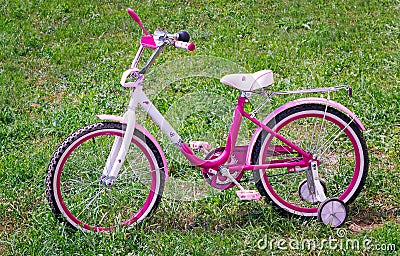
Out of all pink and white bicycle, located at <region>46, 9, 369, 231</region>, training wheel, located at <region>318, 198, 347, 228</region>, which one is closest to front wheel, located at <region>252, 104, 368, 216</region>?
pink and white bicycle, located at <region>46, 9, 369, 231</region>

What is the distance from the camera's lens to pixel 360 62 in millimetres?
8344

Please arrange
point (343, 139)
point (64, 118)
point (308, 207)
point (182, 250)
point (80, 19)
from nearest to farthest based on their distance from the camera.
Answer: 1. point (182, 250)
2. point (308, 207)
3. point (343, 139)
4. point (64, 118)
5. point (80, 19)

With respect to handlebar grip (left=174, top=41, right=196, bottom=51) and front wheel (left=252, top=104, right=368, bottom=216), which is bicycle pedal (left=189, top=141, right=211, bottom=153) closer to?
front wheel (left=252, top=104, right=368, bottom=216)

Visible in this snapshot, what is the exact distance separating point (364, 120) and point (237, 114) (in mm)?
2014

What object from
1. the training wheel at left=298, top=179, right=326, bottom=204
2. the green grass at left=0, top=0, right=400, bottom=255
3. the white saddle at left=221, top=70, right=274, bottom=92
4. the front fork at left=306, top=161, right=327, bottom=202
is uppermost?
the white saddle at left=221, top=70, right=274, bottom=92

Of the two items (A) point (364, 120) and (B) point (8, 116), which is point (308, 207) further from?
(B) point (8, 116)

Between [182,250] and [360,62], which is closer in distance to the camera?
[182,250]

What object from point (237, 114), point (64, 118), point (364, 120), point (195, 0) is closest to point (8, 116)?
point (64, 118)

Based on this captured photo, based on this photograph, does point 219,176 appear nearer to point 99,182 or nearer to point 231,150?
point 231,150

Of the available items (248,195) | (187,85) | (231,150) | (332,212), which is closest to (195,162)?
(231,150)

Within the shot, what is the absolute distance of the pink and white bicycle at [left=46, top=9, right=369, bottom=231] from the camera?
530 centimetres

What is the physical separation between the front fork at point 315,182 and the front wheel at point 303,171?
0.23ft

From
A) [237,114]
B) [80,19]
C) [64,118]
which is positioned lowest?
[80,19]

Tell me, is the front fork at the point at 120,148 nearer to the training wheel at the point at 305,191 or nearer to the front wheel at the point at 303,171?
the front wheel at the point at 303,171
